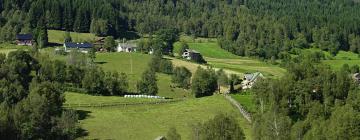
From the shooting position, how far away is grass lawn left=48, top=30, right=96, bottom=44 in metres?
160

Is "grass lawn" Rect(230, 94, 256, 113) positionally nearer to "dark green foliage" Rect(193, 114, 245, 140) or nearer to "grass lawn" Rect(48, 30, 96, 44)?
"dark green foliage" Rect(193, 114, 245, 140)

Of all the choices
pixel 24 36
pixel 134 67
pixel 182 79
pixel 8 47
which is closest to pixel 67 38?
pixel 24 36

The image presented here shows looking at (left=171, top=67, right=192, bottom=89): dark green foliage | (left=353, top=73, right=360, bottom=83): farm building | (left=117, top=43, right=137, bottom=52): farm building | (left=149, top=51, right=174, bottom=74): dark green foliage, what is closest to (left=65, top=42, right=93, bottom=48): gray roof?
(left=117, top=43, right=137, bottom=52): farm building

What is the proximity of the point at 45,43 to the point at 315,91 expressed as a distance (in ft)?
265

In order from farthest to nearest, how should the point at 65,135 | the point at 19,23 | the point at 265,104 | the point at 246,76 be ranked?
the point at 19,23 < the point at 246,76 < the point at 265,104 < the point at 65,135

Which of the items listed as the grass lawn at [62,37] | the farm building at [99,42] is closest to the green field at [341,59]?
the farm building at [99,42]

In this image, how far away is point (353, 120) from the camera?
59344 millimetres

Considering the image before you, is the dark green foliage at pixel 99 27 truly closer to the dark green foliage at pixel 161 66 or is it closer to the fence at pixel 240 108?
the dark green foliage at pixel 161 66

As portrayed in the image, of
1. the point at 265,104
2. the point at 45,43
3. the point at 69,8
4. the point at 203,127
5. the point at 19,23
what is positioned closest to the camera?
the point at 203,127

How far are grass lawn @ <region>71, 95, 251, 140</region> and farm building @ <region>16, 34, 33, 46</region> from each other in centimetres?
6806

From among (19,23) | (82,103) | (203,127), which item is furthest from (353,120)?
(19,23)

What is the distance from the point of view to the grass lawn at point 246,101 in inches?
3420

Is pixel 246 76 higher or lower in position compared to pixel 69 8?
lower

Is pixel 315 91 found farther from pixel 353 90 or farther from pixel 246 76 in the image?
pixel 246 76
